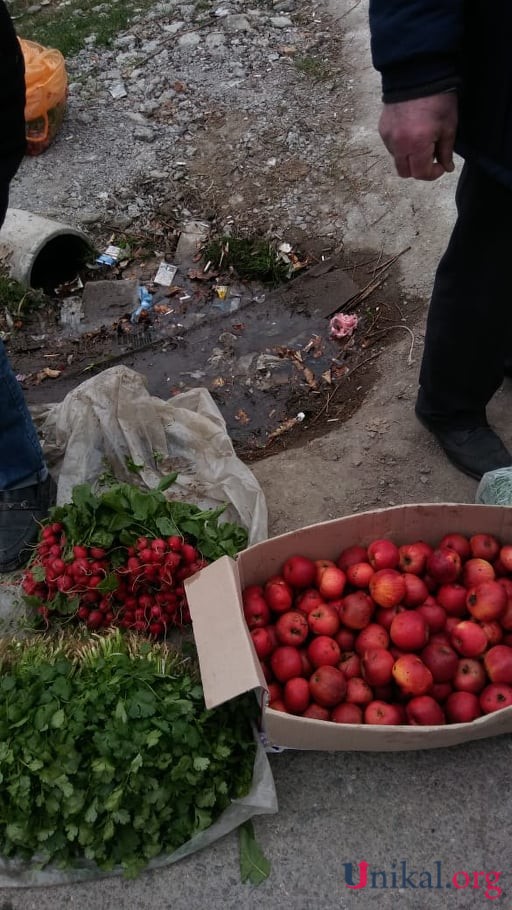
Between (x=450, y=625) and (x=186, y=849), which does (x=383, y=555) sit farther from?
(x=186, y=849)

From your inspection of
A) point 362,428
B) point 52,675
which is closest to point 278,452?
point 362,428

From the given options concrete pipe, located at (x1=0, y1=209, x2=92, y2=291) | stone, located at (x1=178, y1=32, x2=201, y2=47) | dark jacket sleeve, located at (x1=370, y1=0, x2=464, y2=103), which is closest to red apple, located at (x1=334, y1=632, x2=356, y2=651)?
dark jacket sleeve, located at (x1=370, y1=0, x2=464, y2=103)

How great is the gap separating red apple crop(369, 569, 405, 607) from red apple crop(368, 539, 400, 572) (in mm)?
63

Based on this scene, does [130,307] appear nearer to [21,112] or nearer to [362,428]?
[362,428]

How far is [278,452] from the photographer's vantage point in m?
3.74

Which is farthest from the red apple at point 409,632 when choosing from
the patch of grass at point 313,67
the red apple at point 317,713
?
the patch of grass at point 313,67

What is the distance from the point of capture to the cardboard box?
2088 mm

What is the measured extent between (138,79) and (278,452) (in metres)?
5.00

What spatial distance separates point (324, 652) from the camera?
2.37 meters

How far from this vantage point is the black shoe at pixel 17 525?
3.08 meters

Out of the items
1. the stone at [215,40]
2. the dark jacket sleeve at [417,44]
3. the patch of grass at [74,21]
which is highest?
the dark jacket sleeve at [417,44]

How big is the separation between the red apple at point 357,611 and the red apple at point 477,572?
357 millimetres

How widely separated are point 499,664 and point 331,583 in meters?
0.61

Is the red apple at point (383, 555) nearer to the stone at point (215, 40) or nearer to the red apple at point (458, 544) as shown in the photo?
the red apple at point (458, 544)
